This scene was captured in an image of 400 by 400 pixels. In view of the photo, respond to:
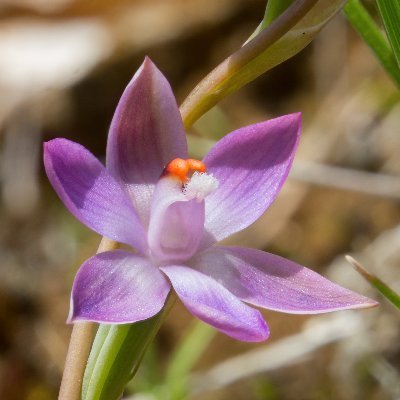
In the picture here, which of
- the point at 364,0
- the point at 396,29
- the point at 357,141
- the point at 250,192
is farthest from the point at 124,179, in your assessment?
the point at 364,0

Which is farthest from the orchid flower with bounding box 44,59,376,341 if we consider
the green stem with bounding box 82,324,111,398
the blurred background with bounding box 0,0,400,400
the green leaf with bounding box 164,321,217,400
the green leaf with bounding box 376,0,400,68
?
the blurred background with bounding box 0,0,400,400

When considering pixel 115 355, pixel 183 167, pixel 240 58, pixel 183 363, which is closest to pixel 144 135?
pixel 183 167

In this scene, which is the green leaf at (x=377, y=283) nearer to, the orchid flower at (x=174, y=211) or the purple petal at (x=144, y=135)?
the orchid flower at (x=174, y=211)

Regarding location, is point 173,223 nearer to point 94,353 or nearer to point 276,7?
point 94,353

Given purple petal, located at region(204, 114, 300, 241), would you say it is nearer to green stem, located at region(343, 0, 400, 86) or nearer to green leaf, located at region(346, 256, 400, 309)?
green leaf, located at region(346, 256, 400, 309)

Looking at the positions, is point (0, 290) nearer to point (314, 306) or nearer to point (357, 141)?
point (357, 141)

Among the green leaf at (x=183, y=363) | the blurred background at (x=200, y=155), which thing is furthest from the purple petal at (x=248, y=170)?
the blurred background at (x=200, y=155)
